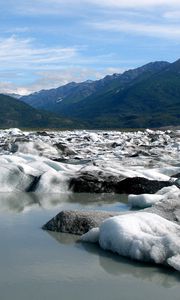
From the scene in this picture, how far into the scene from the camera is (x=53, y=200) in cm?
1367

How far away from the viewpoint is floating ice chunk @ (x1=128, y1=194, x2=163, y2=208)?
12.0m

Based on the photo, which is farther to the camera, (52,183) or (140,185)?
(52,183)

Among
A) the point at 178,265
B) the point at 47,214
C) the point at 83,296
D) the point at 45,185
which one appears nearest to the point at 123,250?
the point at 178,265

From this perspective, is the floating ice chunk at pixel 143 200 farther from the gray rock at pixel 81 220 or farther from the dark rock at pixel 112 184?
the dark rock at pixel 112 184

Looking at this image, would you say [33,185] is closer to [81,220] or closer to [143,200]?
[143,200]

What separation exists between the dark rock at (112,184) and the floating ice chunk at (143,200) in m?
2.02

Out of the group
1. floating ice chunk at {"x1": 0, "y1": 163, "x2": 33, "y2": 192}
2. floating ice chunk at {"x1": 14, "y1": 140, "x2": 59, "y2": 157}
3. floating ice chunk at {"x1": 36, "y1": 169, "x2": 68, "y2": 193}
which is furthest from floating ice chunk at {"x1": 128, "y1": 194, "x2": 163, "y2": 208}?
floating ice chunk at {"x1": 14, "y1": 140, "x2": 59, "y2": 157}

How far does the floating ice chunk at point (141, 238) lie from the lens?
7.55 metres

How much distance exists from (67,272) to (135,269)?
3.18ft

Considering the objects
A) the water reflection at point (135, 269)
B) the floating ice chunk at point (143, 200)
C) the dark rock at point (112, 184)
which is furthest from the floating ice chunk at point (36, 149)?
the water reflection at point (135, 269)

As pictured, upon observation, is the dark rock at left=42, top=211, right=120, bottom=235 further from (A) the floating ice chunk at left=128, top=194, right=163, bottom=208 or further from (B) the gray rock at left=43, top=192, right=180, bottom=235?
(A) the floating ice chunk at left=128, top=194, right=163, bottom=208

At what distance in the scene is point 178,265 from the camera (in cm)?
722

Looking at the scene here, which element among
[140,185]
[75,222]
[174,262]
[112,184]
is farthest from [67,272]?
[112,184]

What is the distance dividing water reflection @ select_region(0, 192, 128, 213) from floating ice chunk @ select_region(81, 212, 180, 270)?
3.83 m
